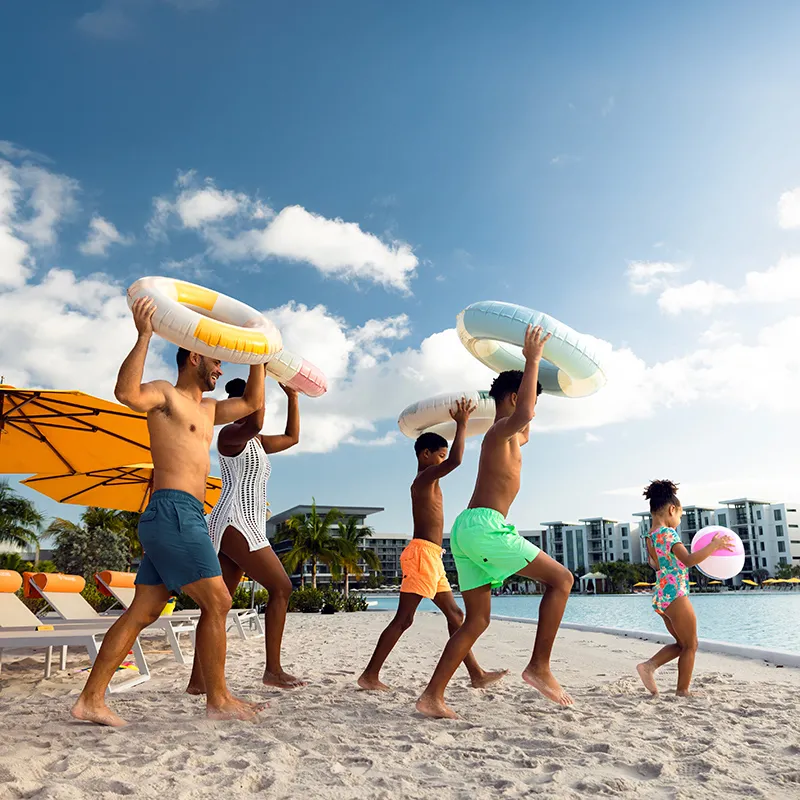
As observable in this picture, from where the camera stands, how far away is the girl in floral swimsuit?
437cm

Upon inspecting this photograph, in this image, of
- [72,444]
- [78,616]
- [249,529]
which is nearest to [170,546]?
[249,529]

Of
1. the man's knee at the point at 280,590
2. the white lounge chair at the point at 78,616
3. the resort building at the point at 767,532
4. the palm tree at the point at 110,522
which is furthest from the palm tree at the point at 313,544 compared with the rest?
the resort building at the point at 767,532

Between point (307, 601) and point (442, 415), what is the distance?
17.6m

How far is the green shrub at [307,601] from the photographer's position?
70.6 feet

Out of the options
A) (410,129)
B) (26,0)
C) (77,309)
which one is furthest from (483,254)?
(26,0)

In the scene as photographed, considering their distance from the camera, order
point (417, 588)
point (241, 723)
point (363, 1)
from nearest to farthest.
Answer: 1. point (241, 723)
2. point (417, 588)
3. point (363, 1)

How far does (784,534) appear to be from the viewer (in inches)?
3524

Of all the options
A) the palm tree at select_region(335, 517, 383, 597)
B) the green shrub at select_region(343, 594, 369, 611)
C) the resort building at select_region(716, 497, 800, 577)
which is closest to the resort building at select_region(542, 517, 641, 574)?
the resort building at select_region(716, 497, 800, 577)

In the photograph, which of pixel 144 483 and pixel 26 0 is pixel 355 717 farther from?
pixel 26 0

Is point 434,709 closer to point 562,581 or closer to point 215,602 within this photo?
point 562,581

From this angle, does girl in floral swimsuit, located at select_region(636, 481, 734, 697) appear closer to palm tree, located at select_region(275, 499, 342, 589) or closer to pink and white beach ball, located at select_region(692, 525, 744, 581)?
pink and white beach ball, located at select_region(692, 525, 744, 581)

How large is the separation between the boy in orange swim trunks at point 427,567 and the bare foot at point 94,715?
171 centimetres

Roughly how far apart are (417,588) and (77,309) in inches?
322

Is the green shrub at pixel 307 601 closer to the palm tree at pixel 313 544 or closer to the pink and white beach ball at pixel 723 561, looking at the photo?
the palm tree at pixel 313 544
